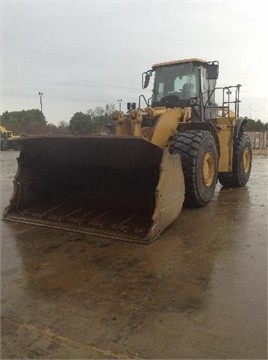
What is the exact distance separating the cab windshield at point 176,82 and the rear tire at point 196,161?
1.23 metres

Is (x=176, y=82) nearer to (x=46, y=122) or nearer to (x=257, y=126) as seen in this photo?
(x=257, y=126)

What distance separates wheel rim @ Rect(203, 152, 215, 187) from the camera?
6.08 meters

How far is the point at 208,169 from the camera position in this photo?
6.32 m

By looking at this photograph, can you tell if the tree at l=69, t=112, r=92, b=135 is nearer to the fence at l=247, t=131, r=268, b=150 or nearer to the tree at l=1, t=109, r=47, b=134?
the fence at l=247, t=131, r=268, b=150

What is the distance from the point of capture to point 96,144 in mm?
4523

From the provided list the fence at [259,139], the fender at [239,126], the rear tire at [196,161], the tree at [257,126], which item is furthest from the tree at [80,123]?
the rear tire at [196,161]

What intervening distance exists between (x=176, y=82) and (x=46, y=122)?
37.9 m

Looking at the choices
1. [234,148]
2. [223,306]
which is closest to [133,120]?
[234,148]

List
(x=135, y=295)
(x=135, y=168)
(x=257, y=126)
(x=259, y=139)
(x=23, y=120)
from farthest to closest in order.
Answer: (x=23, y=120) → (x=257, y=126) → (x=259, y=139) → (x=135, y=168) → (x=135, y=295)

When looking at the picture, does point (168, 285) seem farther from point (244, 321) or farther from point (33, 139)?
point (33, 139)

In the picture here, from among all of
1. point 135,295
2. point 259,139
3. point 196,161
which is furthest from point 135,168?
point 259,139

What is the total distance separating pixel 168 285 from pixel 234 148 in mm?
5712

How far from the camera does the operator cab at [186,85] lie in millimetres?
6926

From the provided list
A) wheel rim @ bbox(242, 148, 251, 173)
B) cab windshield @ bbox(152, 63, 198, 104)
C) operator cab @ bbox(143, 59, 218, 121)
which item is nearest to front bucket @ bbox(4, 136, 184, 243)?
operator cab @ bbox(143, 59, 218, 121)
